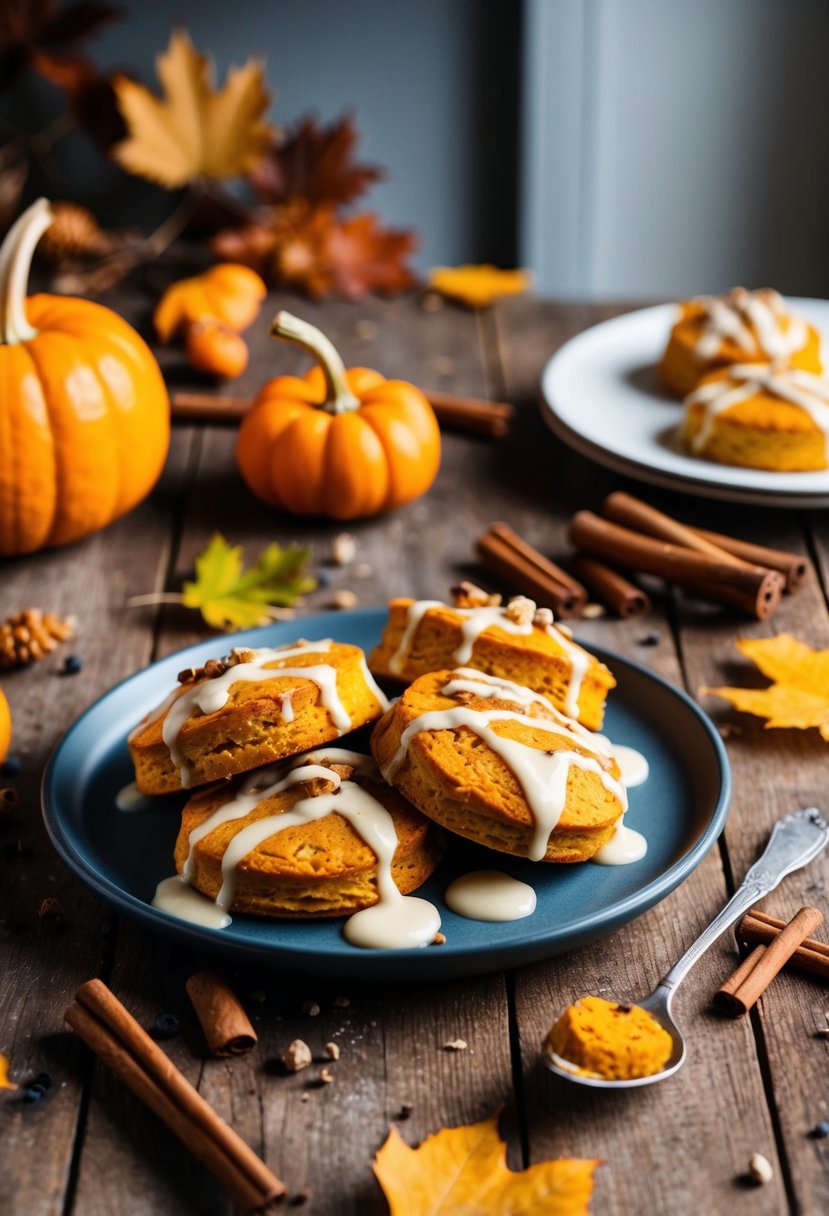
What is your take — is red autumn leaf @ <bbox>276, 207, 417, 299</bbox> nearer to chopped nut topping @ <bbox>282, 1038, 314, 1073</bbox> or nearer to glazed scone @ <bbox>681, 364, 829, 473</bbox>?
glazed scone @ <bbox>681, 364, 829, 473</bbox>

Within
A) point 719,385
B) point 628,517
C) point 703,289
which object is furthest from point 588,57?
point 628,517

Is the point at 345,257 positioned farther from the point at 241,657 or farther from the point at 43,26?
the point at 241,657

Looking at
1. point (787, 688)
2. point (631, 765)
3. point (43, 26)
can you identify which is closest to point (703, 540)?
point (787, 688)

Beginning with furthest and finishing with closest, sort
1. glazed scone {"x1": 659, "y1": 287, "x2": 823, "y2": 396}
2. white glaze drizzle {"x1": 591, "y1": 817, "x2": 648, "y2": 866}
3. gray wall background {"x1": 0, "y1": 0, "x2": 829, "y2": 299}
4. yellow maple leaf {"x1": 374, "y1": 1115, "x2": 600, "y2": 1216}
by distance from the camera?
gray wall background {"x1": 0, "y1": 0, "x2": 829, "y2": 299} → glazed scone {"x1": 659, "y1": 287, "x2": 823, "y2": 396} → white glaze drizzle {"x1": 591, "y1": 817, "x2": 648, "y2": 866} → yellow maple leaf {"x1": 374, "y1": 1115, "x2": 600, "y2": 1216}

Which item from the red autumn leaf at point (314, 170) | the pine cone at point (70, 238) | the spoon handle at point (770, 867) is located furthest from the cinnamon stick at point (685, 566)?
the pine cone at point (70, 238)

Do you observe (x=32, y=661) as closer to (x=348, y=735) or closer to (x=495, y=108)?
(x=348, y=735)

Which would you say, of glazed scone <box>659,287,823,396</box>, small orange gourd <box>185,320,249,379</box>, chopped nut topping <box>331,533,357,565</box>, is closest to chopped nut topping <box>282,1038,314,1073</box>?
chopped nut topping <box>331,533,357,565</box>
